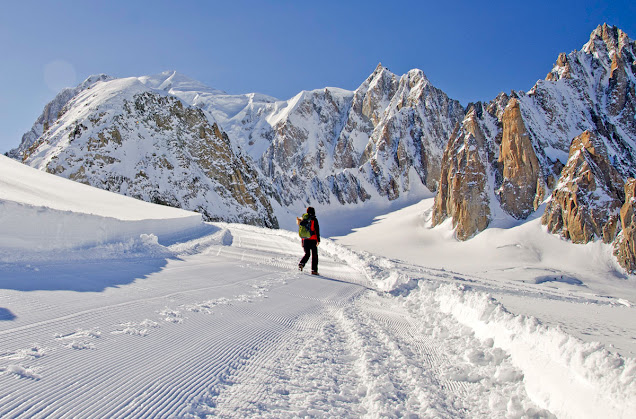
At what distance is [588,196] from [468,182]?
1782 cm

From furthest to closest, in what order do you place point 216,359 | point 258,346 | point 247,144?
point 247,144
point 258,346
point 216,359

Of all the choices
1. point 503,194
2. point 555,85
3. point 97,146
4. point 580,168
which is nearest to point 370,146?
point 555,85

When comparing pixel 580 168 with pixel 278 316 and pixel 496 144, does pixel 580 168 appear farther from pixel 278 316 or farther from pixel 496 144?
pixel 278 316

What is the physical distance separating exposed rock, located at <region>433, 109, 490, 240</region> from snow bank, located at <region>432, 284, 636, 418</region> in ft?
210

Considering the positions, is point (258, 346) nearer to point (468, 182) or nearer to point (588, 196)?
point (588, 196)

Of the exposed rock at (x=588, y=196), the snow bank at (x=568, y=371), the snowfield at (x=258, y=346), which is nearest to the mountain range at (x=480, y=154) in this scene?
the exposed rock at (x=588, y=196)

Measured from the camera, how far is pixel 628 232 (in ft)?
147

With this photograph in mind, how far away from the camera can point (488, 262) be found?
5150 centimetres

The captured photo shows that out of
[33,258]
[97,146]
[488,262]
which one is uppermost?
[97,146]

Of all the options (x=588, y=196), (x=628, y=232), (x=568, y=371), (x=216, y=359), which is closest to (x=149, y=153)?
(x=216, y=359)

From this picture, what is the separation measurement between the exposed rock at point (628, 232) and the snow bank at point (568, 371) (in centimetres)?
5305

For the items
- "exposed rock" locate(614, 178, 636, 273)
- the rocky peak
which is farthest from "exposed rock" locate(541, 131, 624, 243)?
the rocky peak

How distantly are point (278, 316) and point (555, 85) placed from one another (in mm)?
98138

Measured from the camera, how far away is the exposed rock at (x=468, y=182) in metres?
63.2
